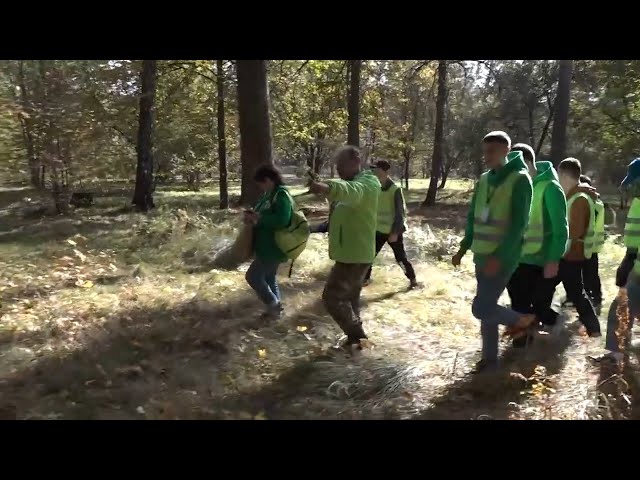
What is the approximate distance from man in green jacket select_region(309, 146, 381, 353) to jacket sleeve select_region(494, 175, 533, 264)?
4.03ft

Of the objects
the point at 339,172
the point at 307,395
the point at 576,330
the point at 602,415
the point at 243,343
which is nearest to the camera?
the point at 602,415

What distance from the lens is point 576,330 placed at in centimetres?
625

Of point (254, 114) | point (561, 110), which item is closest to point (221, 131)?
point (254, 114)

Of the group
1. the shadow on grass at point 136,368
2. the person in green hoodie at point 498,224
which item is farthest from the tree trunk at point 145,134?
the person in green hoodie at point 498,224

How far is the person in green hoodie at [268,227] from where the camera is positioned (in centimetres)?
577

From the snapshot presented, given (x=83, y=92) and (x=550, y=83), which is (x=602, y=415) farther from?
(x=550, y=83)

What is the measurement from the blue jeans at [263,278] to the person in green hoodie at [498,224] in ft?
7.95

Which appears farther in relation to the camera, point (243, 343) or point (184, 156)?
point (184, 156)

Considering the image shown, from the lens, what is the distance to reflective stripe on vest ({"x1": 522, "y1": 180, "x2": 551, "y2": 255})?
522cm

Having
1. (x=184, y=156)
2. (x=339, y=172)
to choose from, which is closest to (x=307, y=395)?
(x=339, y=172)

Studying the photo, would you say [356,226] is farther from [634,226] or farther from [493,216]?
[634,226]

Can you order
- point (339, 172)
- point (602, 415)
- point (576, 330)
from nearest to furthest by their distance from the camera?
point (602, 415) < point (339, 172) < point (576, 330)

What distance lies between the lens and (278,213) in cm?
575

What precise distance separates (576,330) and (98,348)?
5.08 meters
